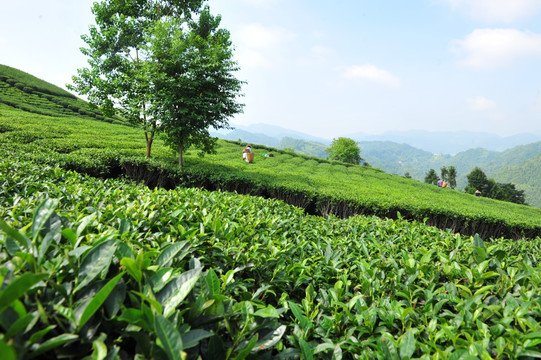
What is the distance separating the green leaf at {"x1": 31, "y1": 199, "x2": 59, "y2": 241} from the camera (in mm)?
1013

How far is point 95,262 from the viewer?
36.2 inches

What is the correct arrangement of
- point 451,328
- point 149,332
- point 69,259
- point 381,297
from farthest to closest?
point 381,297
point 451,328
point 69,259
point 149,332

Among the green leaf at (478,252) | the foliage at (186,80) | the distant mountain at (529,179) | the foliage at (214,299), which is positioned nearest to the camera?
the foliage at (214,299)

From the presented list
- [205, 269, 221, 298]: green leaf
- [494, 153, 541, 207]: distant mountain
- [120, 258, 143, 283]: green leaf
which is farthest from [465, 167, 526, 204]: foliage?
[494, 153, 541, 207]: distant mountain

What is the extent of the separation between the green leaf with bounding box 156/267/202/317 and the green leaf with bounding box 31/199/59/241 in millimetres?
556

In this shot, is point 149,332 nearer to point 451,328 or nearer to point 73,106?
point 451,328

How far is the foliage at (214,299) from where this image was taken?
0.75 meters

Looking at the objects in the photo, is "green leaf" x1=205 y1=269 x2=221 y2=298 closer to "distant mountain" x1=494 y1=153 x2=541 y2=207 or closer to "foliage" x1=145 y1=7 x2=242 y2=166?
→ "foliage" x1=145 y1=7 x2=242 y2=166

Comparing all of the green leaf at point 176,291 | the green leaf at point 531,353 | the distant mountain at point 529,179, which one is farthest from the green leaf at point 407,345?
the distant mountain at point 529,179

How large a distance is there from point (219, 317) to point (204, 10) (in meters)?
13.5

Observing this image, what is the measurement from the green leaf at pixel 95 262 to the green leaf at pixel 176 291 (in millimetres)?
223

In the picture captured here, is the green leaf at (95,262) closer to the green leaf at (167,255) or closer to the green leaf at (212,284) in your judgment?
the green leaf at (167,255)

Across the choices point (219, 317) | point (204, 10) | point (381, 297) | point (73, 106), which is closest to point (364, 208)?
point (381, 297)

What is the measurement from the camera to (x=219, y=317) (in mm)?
958
